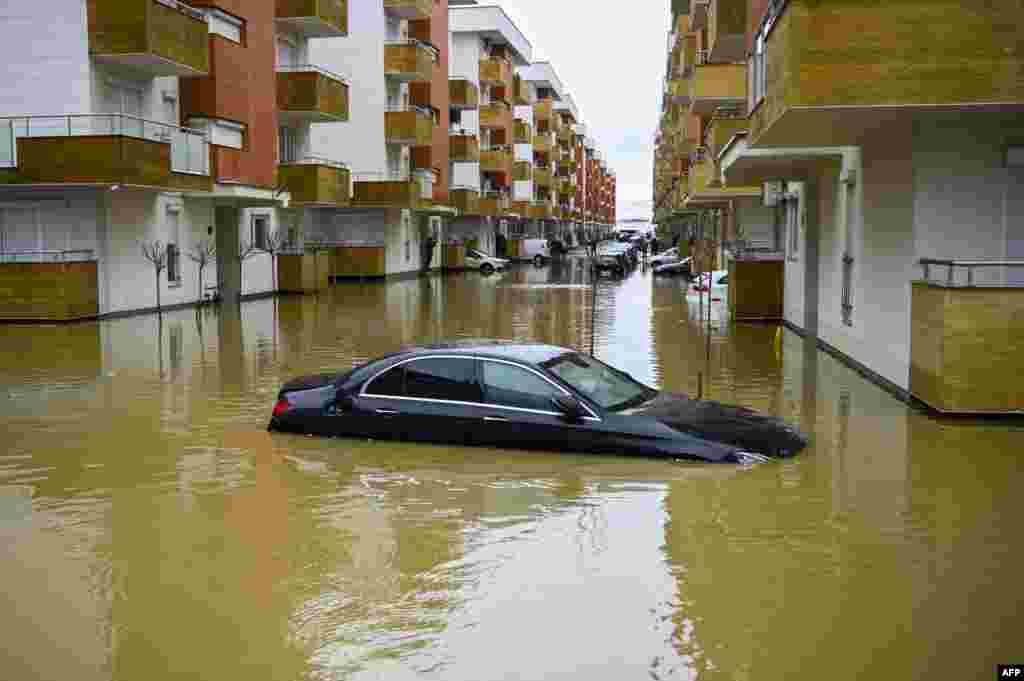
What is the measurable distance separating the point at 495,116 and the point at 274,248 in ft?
119

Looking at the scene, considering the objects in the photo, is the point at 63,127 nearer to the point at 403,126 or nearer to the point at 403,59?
the point at 403,126

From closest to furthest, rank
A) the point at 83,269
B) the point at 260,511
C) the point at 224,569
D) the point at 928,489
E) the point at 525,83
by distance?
the point at 224,569, the point at 260,511, the point at 928,489, the point at 83,269, the point at 525,83

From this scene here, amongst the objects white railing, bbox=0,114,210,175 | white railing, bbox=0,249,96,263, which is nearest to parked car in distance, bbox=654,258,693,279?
white railing, bbox=0,114,210,175

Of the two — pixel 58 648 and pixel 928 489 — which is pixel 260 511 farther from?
pixel 928 489

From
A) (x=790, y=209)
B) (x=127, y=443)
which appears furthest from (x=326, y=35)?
(x=127, y=443)

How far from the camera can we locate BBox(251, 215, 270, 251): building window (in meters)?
38.0

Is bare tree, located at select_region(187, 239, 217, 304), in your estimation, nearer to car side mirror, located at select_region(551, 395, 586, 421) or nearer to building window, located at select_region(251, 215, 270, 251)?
building window, located at select_region(251, 215, 270, 251)

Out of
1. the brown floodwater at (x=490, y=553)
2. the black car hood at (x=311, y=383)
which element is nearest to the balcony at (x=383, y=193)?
the brown floodwater at (x=490, y=553)

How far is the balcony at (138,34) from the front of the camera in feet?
85.5

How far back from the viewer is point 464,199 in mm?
61719

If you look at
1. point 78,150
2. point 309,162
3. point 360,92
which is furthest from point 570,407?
point 360,92

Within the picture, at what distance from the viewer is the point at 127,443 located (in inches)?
492

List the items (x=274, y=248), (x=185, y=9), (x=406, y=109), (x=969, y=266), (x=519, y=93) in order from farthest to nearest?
1. (x=519, y=93)
2. (x=406, y=109)
3. (x=274, y=248)
4. (x=185, y=9)
5. (x=969, y=266)

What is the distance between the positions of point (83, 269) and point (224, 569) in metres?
21.1
